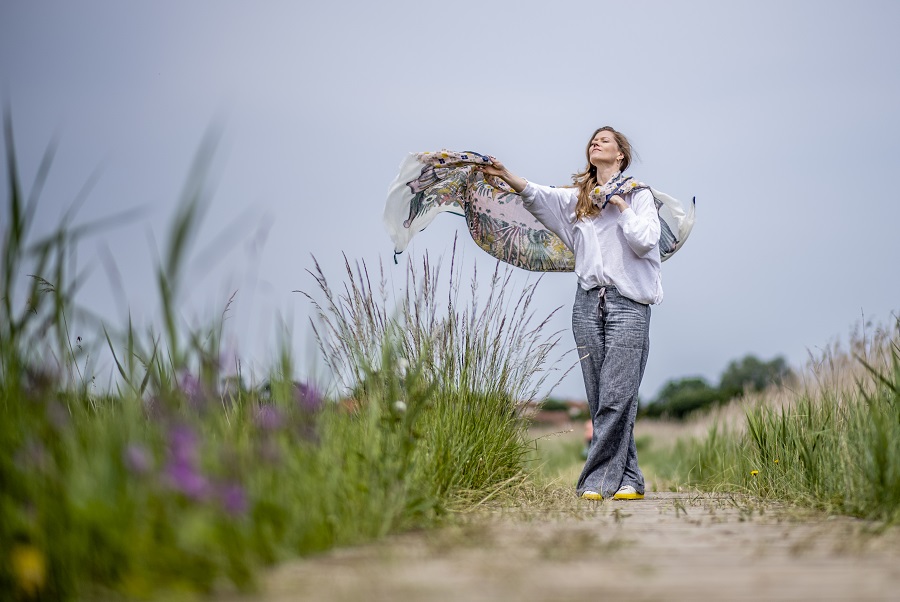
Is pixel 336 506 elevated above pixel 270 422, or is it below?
below

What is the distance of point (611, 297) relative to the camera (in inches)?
163

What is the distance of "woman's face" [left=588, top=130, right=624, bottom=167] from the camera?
14.3 feet

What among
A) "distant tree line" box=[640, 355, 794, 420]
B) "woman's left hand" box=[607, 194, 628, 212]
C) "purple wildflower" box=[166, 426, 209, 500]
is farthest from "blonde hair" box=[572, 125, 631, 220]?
"distant tree line" box=[640, 355, 794, 420]

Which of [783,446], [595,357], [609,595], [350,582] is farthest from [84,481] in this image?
[783,446]

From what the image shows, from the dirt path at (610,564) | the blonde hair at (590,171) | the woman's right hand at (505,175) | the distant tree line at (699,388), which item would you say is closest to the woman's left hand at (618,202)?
the blonde hair at (590,171)

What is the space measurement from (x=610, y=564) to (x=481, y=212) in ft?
9.87

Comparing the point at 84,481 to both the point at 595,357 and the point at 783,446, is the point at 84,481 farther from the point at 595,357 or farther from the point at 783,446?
the point at 783,446

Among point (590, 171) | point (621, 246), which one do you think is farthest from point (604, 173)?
point (621, 246)

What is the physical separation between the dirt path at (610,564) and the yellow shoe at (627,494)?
1.15 m

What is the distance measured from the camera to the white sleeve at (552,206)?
4363mm

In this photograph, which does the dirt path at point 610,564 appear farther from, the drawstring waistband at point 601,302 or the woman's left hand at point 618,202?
the woman's left hand at point 618,202

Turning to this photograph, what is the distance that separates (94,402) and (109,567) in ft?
5.44

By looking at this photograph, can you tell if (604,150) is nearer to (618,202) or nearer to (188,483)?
(618,202)

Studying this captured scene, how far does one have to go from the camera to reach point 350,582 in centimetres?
175
